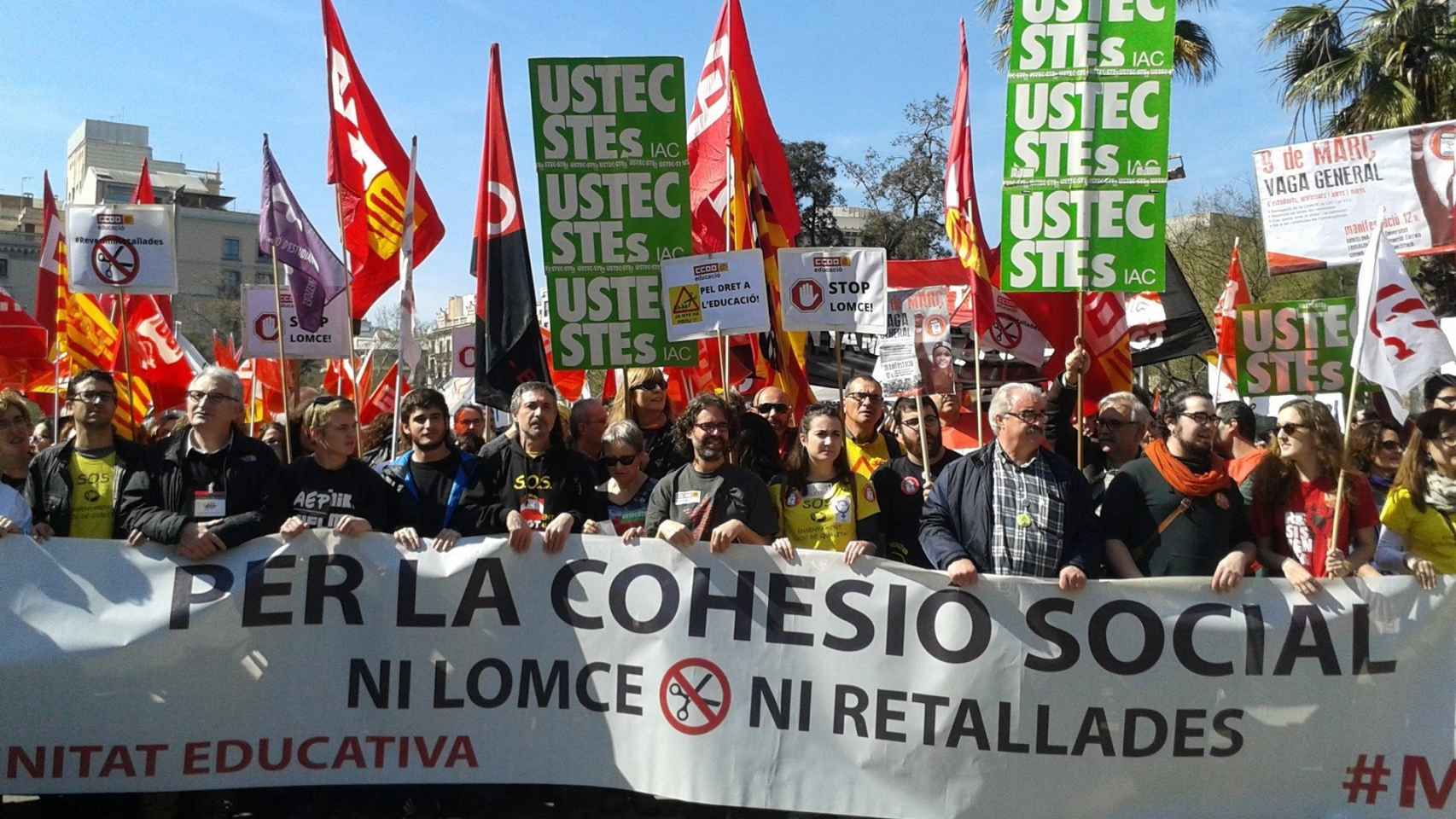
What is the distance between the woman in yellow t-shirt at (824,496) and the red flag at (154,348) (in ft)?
29.3

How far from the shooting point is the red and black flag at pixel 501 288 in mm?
7891

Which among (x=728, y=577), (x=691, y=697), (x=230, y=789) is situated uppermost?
(x=728, y=577)

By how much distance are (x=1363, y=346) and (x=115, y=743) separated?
5667 mm

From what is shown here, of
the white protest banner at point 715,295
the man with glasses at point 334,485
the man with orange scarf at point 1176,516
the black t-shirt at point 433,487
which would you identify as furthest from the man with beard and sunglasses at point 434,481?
the man with orange scarf at point 1176,516

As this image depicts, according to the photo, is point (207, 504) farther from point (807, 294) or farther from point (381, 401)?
point (381, 401)

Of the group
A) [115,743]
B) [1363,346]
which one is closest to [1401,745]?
[1363,346]

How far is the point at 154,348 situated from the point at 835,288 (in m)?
7.76

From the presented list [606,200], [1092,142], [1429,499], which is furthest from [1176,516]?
[606,200]

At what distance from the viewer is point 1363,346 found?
5898 millimetres

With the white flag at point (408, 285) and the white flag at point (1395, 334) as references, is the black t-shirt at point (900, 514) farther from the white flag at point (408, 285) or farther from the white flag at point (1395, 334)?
the white flag at point (408, 285)

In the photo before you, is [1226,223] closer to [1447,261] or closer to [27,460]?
[1447,261]

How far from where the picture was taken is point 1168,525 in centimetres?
559

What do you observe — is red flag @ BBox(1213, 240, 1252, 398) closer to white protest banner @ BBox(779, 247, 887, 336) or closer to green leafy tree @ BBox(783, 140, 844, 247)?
white protest banner @ BBox(779, 247, 887, 336)

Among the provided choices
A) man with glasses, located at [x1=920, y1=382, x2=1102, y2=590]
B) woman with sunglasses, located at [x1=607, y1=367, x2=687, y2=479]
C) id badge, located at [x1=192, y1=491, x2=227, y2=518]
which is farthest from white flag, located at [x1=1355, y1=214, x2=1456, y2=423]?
id badge, located at [x1=192, y1=491, x2=227, y2=518]
